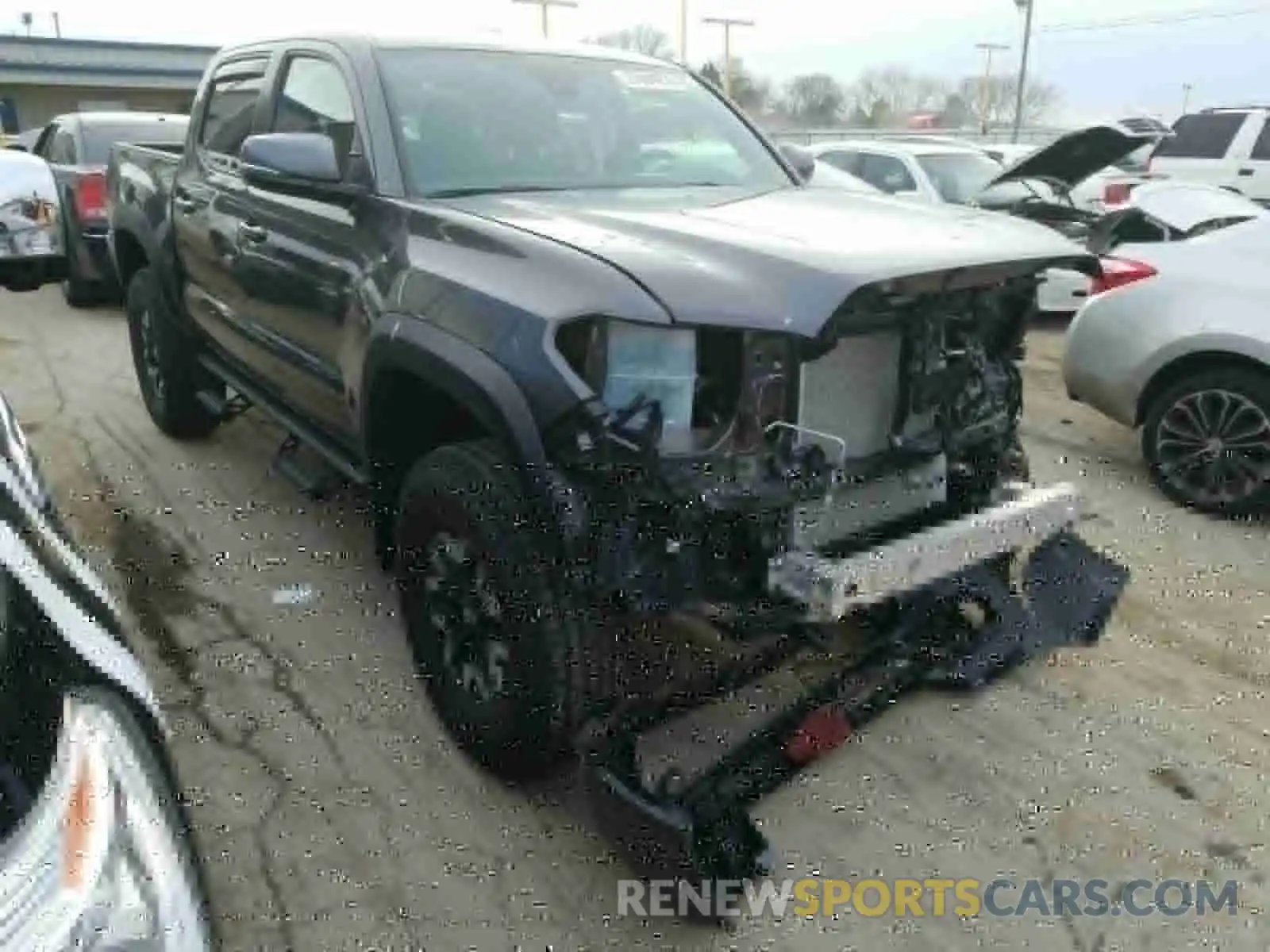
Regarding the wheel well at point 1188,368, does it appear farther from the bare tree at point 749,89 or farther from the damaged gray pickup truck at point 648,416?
the bare tree at point 749,89

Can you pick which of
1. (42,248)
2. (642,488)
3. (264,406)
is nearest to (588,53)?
(264,406)

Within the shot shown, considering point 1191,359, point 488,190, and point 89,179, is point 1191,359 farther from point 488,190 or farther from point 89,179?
point 89,179

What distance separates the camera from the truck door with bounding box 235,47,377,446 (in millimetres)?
3342

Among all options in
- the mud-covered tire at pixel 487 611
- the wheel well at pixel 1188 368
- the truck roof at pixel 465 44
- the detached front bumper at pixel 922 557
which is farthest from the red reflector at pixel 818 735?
the wheel well at pixel 1188 368

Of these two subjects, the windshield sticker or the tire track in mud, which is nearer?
the tire track in mud

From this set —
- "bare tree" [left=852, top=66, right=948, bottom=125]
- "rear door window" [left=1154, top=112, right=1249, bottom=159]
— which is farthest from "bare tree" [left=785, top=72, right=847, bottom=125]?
"rear door window" [left=1154, top=112, right=1249, bottom=159]

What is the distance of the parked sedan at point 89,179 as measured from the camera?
29.8 ft

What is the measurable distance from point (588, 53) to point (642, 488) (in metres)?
2.29

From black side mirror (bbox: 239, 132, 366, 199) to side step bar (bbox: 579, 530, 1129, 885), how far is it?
6.09 ft

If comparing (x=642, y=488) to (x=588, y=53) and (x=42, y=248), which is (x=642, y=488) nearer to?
(x=588, y=53)

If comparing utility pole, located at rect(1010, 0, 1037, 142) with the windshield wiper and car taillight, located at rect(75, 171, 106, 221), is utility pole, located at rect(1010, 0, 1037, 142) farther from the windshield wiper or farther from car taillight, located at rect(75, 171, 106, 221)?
the windshield wiper

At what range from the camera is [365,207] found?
3.27 m

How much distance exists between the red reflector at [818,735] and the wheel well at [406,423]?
3.99ft

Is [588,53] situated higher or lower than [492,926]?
higher
